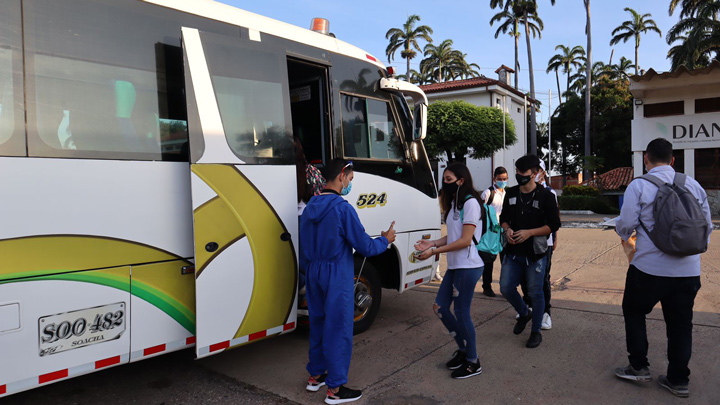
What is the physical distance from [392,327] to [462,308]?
64.6 inches

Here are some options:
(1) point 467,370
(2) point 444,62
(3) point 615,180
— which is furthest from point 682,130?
(2) point 444,62

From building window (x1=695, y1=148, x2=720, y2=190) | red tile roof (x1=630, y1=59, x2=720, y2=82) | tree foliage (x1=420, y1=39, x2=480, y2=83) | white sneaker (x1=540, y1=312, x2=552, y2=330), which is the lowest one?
white sneaker (x1=540, y1=312, x2=552, y2=330)

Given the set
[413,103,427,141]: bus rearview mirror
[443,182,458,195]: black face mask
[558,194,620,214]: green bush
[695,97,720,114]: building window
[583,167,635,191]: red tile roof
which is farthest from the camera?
[583,167,635,191]: red tile roof

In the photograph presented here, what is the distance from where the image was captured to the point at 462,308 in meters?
4.01

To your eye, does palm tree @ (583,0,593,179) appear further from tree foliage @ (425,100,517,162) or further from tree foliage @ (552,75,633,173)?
tree foliage @ (425,100,517,162)

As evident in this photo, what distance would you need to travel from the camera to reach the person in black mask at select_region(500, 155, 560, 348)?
15.0ft

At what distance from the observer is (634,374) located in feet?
12.6

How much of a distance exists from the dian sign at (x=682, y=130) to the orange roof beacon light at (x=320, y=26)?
18271mm

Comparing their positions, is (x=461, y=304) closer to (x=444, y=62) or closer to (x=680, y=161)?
(x=680, y=161)

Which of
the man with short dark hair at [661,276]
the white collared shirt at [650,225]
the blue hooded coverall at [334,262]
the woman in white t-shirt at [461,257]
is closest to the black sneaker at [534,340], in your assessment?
the woman in white t-shirt at [461,257]

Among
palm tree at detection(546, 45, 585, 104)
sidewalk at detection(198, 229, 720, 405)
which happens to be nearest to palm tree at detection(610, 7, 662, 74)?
palm tree at detection(546, 45, 585, 104)

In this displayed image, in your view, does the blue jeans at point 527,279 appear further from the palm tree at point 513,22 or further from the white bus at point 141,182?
the palm tree at point 513,22

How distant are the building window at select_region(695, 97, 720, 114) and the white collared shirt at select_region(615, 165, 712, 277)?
18736 millimetres

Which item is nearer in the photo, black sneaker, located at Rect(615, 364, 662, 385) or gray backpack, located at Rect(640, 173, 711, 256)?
gray backpack, located at Rect(640, 173, 711, 256)
